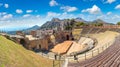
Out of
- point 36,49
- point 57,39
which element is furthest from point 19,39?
point 57,39

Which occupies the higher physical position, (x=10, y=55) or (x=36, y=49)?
(x=10, y=55)

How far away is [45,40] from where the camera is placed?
70500 mm

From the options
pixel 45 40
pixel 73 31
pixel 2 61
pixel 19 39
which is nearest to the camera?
pixel 2 61

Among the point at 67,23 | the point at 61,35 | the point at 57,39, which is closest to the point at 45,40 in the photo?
the point at 57,39

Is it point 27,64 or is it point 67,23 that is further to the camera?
point 67,23

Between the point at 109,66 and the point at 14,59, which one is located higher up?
the point at 14,59

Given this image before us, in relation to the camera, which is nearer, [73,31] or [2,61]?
[2,61]

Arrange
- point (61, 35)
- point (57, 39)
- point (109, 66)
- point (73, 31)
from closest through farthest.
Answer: point (109, 66) < point (57, 39) < point (61, 35) < point (73, 31)

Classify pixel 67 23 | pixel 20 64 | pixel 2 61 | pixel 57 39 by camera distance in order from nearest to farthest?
pixel 2 61
pixel 20 64
pixel 57 39
pixel 67 23

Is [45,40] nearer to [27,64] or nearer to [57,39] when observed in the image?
[57,39]

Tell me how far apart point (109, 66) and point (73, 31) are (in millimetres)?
75149

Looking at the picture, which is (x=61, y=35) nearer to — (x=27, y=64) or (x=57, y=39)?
(x=57, y=39)

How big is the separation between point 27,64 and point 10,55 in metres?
1.76

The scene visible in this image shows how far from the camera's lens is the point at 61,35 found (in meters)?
89.9
